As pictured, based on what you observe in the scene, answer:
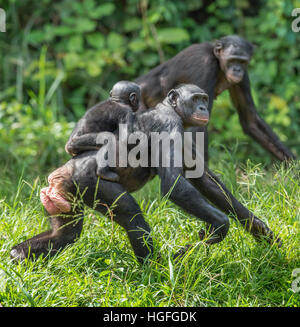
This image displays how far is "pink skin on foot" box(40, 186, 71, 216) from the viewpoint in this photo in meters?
4.27

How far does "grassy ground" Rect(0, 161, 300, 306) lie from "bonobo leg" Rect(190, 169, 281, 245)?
0.09 metres

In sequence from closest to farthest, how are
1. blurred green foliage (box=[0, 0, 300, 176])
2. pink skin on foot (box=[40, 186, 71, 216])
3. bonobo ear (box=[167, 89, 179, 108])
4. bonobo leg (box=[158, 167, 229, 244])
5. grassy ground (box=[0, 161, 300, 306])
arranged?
grassy ground (box=[0, 161, 300, 306]), bonobo leg (box=[158, 167, 229, 244]), pink skin on foot (box=[40, 186, 71, 216]), bonobo ear (box=[167, 89, 179, 108]), blurred green foliage (box=[0, 0, 300, 176])

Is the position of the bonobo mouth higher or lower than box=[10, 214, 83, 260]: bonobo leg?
higher

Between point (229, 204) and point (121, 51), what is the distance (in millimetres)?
5426

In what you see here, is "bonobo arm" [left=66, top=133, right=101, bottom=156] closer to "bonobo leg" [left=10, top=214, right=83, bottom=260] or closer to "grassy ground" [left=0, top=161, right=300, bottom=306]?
"bonobo leg" [left=10, top=214, right=83, bottom=260]

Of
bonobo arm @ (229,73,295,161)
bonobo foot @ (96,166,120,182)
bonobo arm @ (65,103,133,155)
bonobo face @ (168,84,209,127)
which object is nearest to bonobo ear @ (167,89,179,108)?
bonobo face @ (168,84,209,127)

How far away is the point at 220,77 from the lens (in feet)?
21.2

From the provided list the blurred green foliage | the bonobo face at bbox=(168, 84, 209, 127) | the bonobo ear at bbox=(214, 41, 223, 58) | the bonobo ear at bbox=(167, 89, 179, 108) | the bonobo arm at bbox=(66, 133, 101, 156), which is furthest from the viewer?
the blurred green foliage

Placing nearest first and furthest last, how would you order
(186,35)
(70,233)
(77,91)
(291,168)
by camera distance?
(70,233) < (291,168) < (186,35) < (77,91)

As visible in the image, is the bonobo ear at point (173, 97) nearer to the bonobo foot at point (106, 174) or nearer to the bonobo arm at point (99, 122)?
the bonobo arm at point (99, 122)

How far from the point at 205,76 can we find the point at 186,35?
3.21 m
